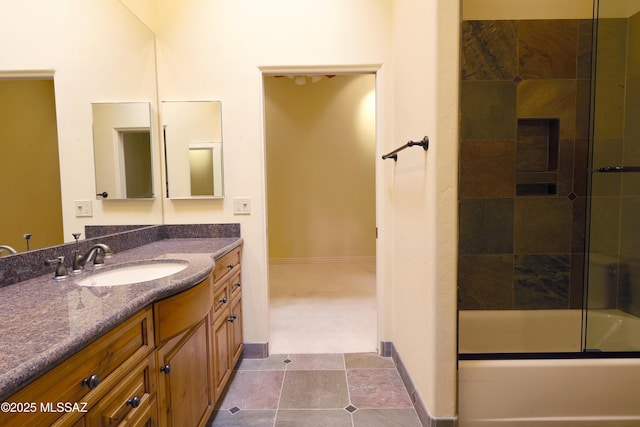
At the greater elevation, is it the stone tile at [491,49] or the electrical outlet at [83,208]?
the stone tile at [491,49]

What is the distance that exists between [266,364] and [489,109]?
7.74 feet

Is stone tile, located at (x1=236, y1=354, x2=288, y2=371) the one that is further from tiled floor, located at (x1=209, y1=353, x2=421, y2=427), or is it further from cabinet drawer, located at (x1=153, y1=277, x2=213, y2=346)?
cabinet drawer, located at (x1=153, y1=277, x2=213, y2=346)

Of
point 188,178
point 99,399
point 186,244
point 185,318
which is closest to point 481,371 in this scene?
point 185,318

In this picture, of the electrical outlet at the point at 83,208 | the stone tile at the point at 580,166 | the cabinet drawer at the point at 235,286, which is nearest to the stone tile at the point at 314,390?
the cabinet drawer at the point at 235,286

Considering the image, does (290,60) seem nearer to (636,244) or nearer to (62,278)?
(62,278)

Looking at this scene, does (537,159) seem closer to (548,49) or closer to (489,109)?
(489,109)

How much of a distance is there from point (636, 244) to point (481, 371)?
1563 millimetres

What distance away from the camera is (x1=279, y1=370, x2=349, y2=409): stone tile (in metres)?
1.70

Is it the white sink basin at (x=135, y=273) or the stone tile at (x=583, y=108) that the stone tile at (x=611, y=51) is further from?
the white sink basin at (x=135, y=273)

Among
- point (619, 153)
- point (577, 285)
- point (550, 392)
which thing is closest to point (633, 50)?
point (619, 153)

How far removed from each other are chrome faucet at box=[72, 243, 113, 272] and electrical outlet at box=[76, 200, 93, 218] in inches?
8.6

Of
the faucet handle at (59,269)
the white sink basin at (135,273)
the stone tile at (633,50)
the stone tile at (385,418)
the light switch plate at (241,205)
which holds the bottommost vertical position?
the stone tile at (385,418)

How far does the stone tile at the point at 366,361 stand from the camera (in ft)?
6.80

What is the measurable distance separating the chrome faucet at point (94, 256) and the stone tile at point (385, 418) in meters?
1.48
